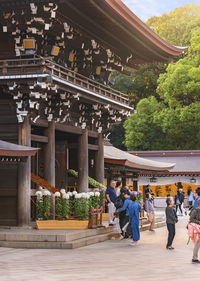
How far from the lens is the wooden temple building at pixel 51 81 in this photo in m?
18.0

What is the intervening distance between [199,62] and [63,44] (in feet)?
108

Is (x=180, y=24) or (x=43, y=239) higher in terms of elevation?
(x=180, y=24)

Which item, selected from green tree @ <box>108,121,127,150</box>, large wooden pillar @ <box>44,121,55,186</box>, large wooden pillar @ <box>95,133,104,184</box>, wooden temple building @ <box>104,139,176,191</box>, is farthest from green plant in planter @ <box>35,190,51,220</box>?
green tree @ <box>108,121,127,150</box>

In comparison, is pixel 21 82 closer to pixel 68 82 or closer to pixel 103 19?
pixel 68 82

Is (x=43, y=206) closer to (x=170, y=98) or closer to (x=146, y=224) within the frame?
(x=146, y=224)

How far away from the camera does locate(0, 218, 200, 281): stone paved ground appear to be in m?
11.4

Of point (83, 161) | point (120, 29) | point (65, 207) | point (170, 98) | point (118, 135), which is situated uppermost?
point (170, 98)

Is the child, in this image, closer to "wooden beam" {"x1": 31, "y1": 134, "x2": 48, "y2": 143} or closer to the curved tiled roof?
"wooden beam" {"x1": 31, "y1": 134, "x2": 48, "y2": 143}

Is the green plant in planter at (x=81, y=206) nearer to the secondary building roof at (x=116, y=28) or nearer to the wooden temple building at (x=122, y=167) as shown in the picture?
the secondary building roof at (x=116, y=28)

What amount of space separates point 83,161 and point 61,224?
5.35 m

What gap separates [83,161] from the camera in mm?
23641

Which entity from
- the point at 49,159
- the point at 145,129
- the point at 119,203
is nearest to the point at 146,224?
the point at 119,203

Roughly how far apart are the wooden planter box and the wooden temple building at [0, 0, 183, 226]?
561 millimetres

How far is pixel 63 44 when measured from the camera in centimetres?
2064
